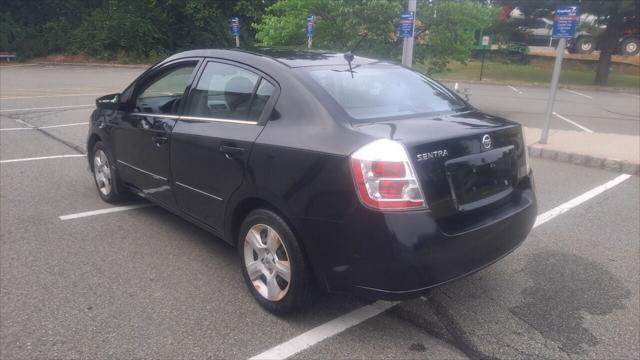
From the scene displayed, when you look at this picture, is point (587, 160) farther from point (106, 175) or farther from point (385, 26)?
point (106, 175)

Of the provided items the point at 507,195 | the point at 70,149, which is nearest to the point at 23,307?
the point at 507,195

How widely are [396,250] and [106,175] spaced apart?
370cm

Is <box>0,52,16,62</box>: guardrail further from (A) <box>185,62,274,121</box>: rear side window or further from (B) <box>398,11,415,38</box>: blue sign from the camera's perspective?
(A) <box>185,62,274,121</box>: rear side window

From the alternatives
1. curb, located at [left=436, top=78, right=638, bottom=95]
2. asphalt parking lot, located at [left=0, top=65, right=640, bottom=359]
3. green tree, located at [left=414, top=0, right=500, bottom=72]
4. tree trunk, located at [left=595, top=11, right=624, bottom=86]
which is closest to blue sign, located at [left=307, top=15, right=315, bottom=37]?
green tree, located at [left=414, top=0, right=500, bottom=72]

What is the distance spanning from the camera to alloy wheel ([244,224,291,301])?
9.95ft

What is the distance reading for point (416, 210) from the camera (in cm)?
259

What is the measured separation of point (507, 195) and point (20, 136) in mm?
8562

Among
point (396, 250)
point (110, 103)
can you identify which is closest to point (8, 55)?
point (110, 103)

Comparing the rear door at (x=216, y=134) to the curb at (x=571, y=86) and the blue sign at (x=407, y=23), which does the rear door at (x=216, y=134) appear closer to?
the blue sign at (x=407, y=23)

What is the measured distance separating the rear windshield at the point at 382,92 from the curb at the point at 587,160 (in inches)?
181

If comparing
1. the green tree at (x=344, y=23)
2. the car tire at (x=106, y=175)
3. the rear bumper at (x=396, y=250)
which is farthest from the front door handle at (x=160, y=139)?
the green tree at (x=344, y=23)

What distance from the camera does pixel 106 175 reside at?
5145 millimetres

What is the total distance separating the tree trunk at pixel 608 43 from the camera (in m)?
24.2

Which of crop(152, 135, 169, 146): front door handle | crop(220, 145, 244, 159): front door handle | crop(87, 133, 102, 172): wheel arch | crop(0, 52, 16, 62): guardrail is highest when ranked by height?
crop(220, 145, 244, 159): front door handle
